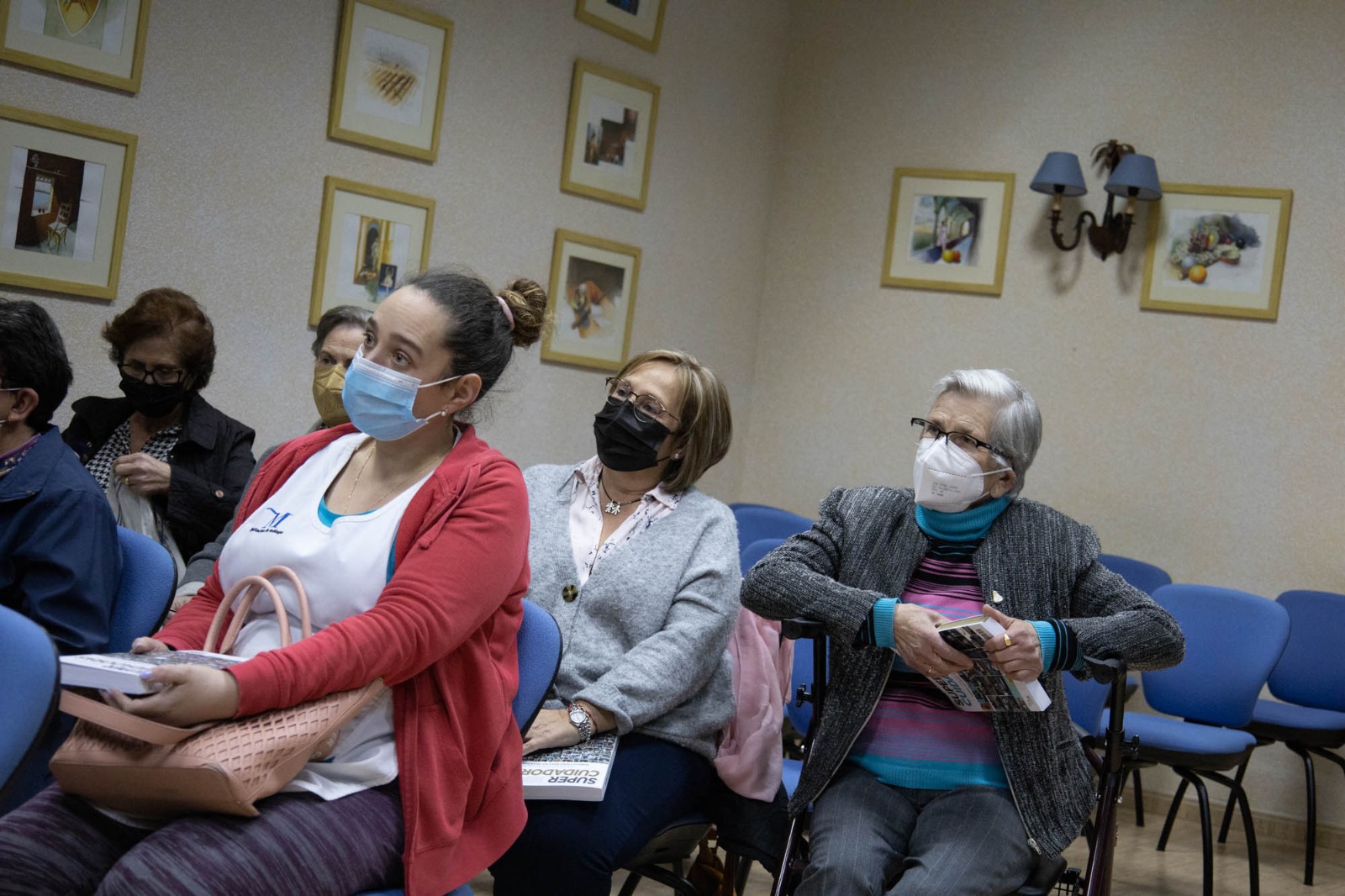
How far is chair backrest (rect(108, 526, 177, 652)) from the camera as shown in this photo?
7.59 feet

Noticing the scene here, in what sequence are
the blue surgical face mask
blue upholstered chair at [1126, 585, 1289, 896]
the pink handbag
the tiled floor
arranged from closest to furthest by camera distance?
1. the pink handbag
2. the blue surgical face mask
3. blue upholstered chair at [1126, 585, 1289, 896]
4. the tiled floor

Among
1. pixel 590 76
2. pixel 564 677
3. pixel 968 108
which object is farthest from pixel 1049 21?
pixel 564 677

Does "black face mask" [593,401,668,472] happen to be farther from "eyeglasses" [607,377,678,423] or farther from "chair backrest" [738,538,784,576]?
"chair backrest" [738,538,784,576]

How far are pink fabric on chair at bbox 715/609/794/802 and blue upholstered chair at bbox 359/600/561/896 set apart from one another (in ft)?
1.89

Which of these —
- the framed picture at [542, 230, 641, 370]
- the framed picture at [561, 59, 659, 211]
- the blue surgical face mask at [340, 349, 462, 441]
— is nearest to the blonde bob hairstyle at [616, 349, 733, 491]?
the blue surgical face mask at [340, 349, 462, 441]

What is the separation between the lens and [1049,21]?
18.3ft

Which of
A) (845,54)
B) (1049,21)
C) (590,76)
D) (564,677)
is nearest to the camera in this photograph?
(564,677)

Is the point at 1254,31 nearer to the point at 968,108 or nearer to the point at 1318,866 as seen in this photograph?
the point at 968,108

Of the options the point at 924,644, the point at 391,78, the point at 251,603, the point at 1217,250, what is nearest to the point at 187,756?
→ the point at 251,603

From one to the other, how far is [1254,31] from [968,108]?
117 centimetres

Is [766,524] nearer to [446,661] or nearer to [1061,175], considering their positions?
[1061,175]

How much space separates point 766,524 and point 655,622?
228 cm

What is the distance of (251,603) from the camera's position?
6.27 ft

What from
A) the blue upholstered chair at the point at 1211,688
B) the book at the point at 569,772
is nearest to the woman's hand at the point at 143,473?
the book at the point at 569,772
